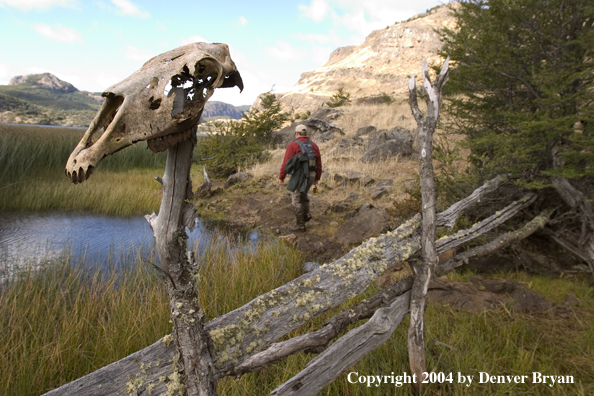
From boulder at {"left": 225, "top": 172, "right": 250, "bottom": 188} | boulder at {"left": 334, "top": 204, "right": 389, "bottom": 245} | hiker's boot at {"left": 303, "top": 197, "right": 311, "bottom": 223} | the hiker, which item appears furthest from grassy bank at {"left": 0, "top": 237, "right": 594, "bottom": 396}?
boulder at {"left": 225, "top": 172, "right": 250, "bottom": 188}

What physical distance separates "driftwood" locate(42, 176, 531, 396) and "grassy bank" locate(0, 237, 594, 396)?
2.79ft

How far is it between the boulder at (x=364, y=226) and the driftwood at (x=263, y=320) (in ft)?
11.9

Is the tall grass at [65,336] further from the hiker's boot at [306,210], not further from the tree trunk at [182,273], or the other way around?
the hiker's boot at [306,210]

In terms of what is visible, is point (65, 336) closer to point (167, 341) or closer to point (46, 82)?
point (167, 341)

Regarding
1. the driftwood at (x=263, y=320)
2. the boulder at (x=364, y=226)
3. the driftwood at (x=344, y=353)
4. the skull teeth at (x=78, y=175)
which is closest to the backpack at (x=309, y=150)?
the boulder at (x=364, y=226)

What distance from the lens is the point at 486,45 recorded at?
451 cm

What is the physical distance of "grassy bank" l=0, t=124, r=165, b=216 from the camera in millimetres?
8516

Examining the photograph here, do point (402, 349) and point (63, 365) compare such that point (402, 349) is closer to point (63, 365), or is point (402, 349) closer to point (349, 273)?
point (349, 273)

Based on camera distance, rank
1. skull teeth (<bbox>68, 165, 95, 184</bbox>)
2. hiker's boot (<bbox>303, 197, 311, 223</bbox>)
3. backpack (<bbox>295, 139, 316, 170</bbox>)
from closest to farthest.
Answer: skull teeth (<bbox>68, 165, 95, 184</bbox>), backpack (<bbox>295, 139, 316, 170</bbox>), hiker's boot (<bbox>303, 197, 311, 223</bbox>)

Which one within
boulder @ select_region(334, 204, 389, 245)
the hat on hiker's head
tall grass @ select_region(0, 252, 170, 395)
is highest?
the hat on hiker's head

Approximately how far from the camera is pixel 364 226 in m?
6.87

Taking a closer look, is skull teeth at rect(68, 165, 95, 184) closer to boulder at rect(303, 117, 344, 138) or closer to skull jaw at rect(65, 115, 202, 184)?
skull jaw at rect(65, 115, 202, 184)

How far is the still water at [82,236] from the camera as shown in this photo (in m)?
6.01

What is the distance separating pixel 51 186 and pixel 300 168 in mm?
7145
